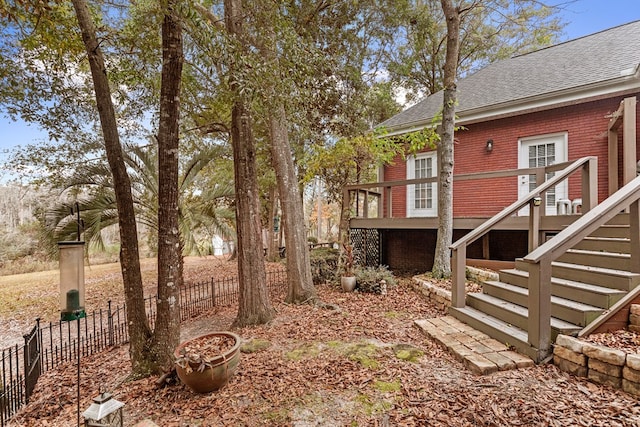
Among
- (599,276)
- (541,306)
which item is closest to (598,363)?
(541,306)

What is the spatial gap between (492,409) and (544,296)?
1.27m

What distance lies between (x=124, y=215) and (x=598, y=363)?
4.88 m

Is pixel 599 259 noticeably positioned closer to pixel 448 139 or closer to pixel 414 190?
pixel 448 139

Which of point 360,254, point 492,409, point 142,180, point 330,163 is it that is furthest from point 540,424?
point 142,180

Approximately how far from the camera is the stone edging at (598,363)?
2.53 meters

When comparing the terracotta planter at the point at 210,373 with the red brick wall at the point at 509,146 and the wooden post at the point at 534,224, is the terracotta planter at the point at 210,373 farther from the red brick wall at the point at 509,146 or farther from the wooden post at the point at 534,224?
the red brick wall at the point at 509,146

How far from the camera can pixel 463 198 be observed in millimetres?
8516

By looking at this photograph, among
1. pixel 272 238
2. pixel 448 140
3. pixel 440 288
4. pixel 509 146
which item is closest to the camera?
pixel 440 288

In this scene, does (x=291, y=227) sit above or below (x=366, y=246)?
above

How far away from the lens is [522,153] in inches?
302

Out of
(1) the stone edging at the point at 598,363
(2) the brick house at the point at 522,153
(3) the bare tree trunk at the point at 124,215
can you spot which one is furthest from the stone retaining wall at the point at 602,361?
(3) the bare tree trunk at the point at 124,215

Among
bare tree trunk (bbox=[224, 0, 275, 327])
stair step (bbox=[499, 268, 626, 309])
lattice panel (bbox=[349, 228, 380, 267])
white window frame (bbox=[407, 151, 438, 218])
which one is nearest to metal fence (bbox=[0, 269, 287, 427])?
bare tree trunk (bbox=[224, 0, 275, 327])

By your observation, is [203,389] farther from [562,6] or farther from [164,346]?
[562,6]

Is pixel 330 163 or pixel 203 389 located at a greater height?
pixel 330 163
